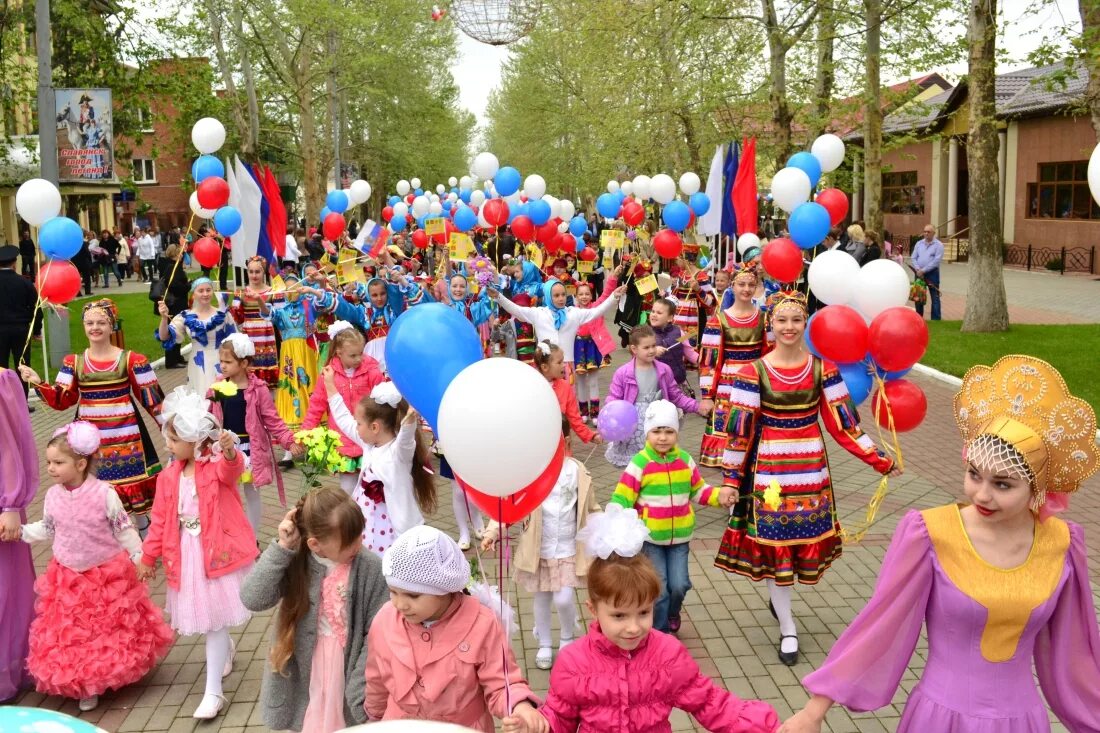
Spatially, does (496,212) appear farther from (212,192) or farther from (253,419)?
(253,419)

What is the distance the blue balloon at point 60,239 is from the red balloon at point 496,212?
6.71m

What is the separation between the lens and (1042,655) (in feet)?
10.0

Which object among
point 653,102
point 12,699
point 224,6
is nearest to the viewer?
point 12,699

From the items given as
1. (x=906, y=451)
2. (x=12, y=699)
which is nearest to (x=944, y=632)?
(x=12, y=699)

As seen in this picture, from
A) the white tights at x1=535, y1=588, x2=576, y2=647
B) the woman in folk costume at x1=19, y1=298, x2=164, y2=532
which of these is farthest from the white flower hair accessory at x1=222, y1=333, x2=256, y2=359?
the white tights at x1=535, y1=588, x2=576, y2=647

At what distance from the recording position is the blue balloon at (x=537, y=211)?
14.0 meters

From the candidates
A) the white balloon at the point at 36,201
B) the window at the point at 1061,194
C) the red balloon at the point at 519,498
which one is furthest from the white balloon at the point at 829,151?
the window at the point at 1061,194

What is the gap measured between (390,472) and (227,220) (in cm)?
607

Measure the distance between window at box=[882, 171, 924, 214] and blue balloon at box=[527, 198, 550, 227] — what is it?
29.4 meters

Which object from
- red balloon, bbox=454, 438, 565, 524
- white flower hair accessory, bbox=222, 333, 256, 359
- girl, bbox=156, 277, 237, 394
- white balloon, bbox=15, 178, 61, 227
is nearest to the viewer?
red balloon, bbox=454, 438, 565, 524

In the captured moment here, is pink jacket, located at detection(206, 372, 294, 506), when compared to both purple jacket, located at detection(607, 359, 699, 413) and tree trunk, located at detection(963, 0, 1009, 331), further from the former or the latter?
tree trunk, located at detection(963, 0, 1009, 331)

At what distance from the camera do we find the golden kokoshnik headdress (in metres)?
2.89

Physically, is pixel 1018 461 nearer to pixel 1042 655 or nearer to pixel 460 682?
pixel 1042 655

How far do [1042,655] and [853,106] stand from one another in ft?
55.6
